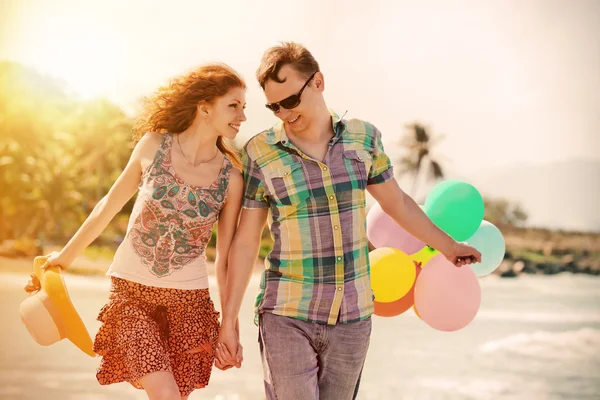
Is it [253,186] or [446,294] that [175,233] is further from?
[446,294]

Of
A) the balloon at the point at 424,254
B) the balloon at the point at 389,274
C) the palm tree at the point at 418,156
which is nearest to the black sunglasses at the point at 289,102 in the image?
the balloon at the point at 389,274

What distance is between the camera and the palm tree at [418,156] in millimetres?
A: 12820

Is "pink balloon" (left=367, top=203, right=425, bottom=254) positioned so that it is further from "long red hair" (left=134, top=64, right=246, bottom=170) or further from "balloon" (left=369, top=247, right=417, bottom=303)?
"long red hair" (left=134, top=64, right=246, bottom=170)

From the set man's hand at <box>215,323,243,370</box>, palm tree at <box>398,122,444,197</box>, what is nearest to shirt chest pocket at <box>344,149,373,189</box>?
man's hand at <box>215,323,243,370</box>

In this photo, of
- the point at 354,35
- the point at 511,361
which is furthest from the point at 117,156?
the point at 511,361

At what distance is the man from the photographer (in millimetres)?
1856

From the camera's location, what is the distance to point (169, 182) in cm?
196

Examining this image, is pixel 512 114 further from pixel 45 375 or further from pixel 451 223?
pixel 451 223

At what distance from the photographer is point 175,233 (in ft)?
6.41

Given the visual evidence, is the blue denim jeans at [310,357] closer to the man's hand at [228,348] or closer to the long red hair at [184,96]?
the man's hand at [228,348]

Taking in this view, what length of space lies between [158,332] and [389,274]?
79 centimetres

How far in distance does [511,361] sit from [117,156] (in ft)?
24.4

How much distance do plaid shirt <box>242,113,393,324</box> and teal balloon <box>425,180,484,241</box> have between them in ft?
2.24

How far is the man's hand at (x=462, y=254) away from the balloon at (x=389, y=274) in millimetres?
323
